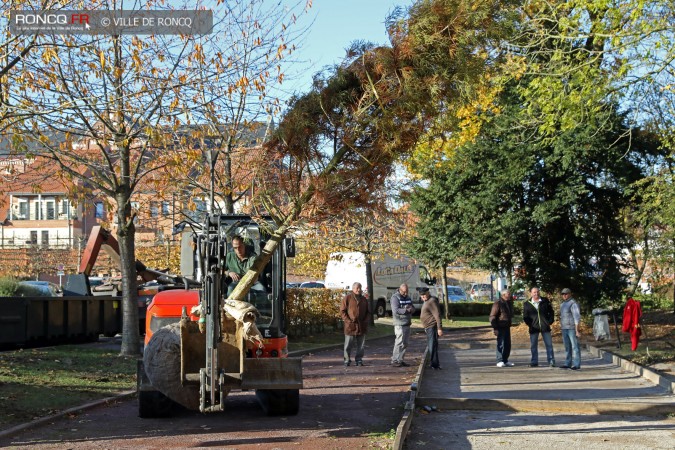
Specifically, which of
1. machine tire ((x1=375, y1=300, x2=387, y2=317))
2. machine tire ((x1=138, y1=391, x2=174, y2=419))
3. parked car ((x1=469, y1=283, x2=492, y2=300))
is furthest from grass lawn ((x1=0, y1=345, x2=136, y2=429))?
parked car ((x1=469, y1=283, x2=492, y2=300))

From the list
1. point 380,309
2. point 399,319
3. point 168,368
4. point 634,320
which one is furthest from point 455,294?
point 168,368

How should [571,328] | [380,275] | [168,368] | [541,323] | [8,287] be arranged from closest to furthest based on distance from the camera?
1. [168,368]
2. [571,328]
3. [541,323]
4. [8,287]
5. [380,275]

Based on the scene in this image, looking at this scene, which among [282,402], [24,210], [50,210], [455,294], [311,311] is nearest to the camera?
[282,402]

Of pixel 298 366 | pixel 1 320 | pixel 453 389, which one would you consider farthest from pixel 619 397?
pixel 1 320

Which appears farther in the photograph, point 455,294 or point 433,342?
point 455,294

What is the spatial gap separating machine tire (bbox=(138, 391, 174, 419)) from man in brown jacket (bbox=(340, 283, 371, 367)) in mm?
8114

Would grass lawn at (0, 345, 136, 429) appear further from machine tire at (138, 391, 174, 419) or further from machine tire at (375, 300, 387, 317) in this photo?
machine tire at (375, 300, 387, 317)

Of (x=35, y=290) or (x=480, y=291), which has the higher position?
(x=35, y=290)

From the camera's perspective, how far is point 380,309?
4138 centimetres

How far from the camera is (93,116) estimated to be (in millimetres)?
16453

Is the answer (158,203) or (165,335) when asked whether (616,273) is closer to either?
(158,203)

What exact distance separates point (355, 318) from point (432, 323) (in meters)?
1.76

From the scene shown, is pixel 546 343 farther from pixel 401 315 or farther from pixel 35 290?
pixel 35 290

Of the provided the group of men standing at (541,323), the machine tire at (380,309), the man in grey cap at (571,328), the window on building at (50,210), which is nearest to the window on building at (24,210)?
the window on building at (50,210)
